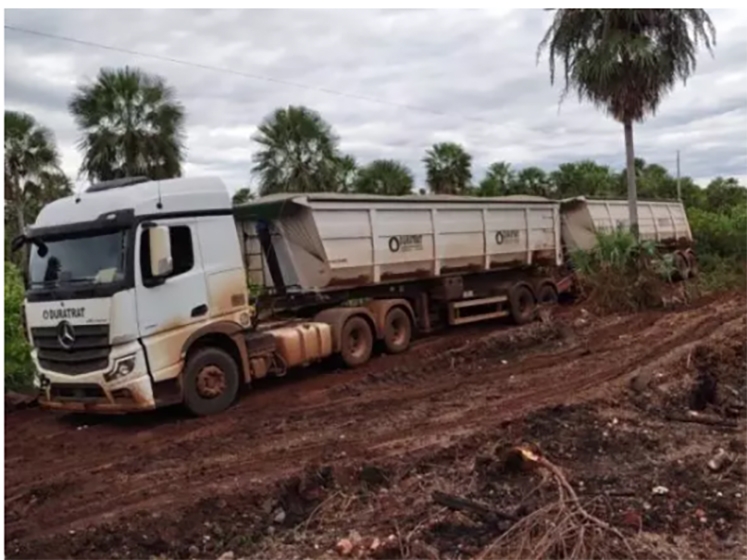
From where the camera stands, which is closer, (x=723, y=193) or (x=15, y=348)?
(x=15, y=348)

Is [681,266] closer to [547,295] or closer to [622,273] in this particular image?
[622,273]

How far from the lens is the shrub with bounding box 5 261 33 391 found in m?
9.80

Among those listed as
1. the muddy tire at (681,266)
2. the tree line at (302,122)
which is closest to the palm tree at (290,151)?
the tree line at (302,122)

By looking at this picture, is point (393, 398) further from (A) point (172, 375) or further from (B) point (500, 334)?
(B) point (500, 334)

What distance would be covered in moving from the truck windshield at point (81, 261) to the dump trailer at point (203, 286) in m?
0.01

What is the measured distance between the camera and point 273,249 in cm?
1054

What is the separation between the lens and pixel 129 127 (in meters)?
14.3

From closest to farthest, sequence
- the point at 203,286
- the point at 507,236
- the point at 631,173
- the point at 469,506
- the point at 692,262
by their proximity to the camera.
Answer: the point at 469,506, the point at 203,286, the point at 507,236, the point at 631,173, the point at 692,262

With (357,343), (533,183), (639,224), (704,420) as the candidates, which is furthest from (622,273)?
(533,183)

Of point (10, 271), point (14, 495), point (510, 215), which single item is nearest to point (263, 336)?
point (14, 495)

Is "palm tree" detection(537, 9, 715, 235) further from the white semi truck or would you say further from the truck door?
the truck door

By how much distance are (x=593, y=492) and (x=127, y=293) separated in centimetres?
491

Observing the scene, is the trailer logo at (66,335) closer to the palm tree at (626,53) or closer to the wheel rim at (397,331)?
the wheel rim at (397,331)

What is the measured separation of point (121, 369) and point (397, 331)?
16.5 ft
